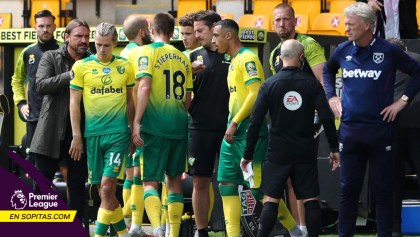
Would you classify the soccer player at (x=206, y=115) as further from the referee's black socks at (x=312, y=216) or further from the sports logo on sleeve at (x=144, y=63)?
the referee's black socks at (x=312, y=216)

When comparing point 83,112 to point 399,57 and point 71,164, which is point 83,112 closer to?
point 71,164

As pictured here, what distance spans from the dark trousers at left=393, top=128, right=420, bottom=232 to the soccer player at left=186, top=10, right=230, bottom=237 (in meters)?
1.57

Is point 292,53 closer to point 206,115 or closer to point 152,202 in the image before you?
point 206,115

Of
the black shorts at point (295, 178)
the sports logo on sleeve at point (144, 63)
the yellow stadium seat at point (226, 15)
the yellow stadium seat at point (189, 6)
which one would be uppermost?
→ the yellow stadium seat at point (189, 6)

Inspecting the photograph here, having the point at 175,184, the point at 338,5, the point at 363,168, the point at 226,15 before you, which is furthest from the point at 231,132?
the point at 338,5

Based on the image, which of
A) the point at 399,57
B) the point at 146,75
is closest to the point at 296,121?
the point at 399,57

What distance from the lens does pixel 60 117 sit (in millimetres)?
10617

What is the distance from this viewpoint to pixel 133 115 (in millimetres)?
10289

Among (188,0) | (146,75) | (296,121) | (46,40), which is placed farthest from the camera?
Answer: (188,0)

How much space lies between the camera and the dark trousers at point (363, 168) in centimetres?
926

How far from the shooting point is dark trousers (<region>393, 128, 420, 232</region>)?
10.6 meters

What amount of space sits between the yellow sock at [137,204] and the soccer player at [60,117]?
48cm

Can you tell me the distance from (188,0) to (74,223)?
969 centimetres

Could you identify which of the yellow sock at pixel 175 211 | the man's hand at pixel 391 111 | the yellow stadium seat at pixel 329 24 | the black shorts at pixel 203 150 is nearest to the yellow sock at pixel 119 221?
the yellow sock at pixel 175 211
